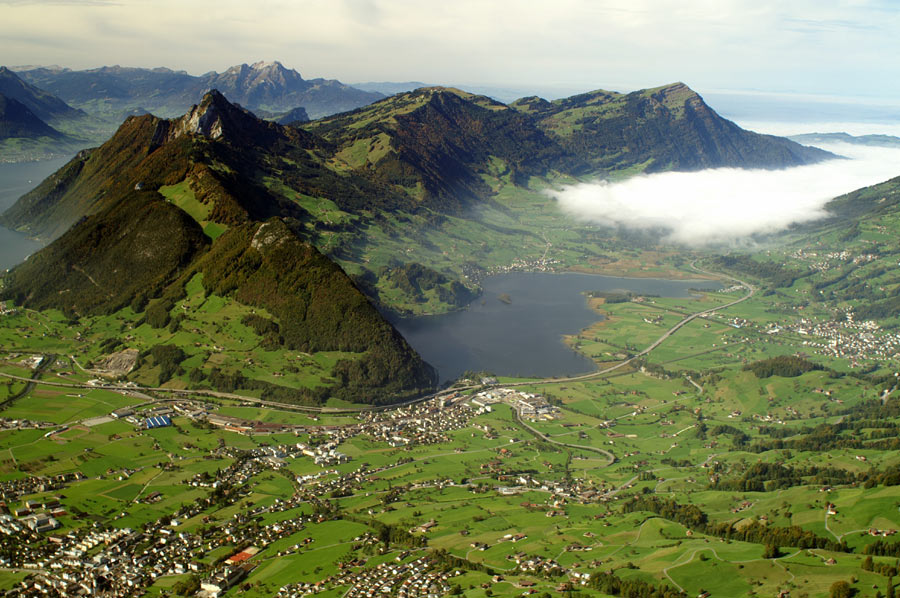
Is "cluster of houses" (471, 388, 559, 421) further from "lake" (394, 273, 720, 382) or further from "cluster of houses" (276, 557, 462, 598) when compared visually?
"cluster of houses" (276, 557, 462, 598)

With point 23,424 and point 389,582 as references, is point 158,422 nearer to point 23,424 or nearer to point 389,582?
point 23,424

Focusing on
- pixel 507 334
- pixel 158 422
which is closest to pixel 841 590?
pixel 158 422

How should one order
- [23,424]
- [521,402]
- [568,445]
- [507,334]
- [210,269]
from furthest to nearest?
[507,334] < [210,269] < [521,402] < [568,445] < [23,424]

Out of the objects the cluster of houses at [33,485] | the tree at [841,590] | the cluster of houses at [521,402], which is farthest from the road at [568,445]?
the cluster of houses at [33,485]

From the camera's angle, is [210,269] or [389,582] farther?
[210,269]

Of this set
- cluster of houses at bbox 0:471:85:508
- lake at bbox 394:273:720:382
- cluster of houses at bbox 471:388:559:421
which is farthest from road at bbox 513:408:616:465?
cluster of houses at bbox 0:471:85:508
